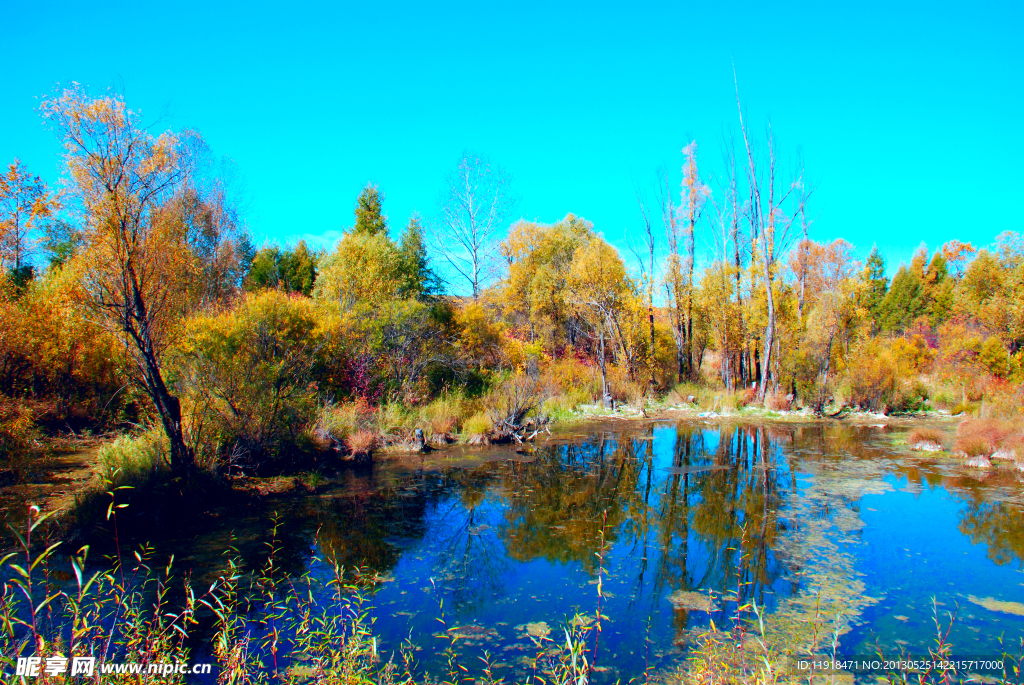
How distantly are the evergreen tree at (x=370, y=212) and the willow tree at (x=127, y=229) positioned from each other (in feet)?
57.7

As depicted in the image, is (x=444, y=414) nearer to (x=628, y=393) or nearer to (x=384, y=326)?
(x=384, y=326)

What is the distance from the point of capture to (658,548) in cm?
643

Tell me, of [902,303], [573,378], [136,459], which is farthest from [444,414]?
[902,303]

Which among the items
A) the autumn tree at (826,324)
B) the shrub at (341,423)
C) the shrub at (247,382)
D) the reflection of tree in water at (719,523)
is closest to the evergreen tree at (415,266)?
the shrub at (341,423)

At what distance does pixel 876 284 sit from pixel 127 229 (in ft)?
155

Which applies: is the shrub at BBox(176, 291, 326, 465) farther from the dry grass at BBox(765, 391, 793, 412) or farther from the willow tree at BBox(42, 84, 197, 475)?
the dry grass at BBox(765, 391, 793, 412)

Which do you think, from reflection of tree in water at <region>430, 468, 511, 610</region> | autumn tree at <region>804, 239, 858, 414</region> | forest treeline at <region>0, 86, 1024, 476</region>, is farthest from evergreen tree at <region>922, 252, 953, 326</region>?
reflection of tree in water at <region>430, 468, 511, 610</region>

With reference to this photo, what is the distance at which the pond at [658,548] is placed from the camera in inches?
180

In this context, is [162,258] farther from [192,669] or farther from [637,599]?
[637,599]

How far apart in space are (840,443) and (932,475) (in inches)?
129

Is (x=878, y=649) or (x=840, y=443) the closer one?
(x=878, y=649)

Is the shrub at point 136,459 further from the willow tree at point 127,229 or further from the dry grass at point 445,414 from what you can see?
the dry grass at point 445,414

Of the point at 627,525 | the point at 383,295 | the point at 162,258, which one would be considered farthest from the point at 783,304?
the point at 162,258

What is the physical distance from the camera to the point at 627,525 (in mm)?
7289
